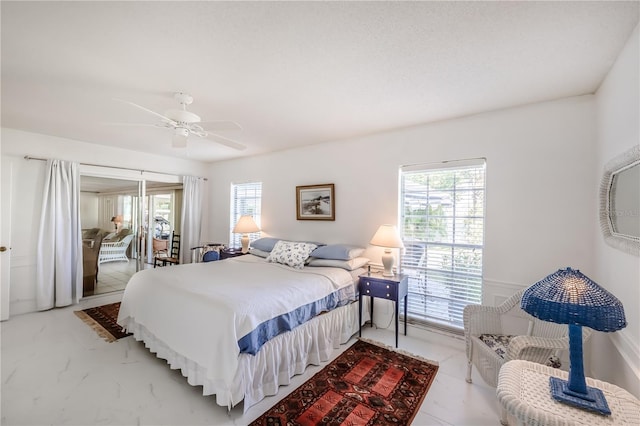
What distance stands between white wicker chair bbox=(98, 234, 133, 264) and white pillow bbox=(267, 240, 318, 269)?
2.99 meters

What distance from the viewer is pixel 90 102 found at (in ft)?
8.75

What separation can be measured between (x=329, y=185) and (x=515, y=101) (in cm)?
232

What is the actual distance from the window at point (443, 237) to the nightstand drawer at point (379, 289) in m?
0.50

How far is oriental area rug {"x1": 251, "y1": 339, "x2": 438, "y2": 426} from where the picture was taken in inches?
74.4

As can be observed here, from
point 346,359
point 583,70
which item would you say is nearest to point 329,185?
point 346,359

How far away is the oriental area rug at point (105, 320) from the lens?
3051 mm

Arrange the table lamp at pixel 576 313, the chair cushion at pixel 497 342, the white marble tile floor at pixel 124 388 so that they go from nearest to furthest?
1. the table lamp at pixel 576 313
2. the white marble tile floor at pixel 124 388
3. the chair cushion at pixel 497 342

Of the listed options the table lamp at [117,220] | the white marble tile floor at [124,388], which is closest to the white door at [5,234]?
the white marble tile floor at [124,388]

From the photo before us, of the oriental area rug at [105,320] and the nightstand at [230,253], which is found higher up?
the nightstand at [230,253]

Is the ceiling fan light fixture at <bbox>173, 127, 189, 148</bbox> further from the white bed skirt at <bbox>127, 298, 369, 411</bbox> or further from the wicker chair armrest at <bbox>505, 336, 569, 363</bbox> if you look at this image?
the wicker chair armrest at <bbox>505, 336, 569, 363</bbox>

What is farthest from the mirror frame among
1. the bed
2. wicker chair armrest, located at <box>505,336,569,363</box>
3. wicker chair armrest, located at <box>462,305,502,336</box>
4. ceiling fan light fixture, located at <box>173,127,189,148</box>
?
ceiling fan light fixture, located at <box>173,127,189,148</box>

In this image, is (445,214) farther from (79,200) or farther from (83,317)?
(79,200)

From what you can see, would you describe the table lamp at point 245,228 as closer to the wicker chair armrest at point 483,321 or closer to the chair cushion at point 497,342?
the wicker chair armrest at point 483,321

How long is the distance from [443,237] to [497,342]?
3.99 feet
